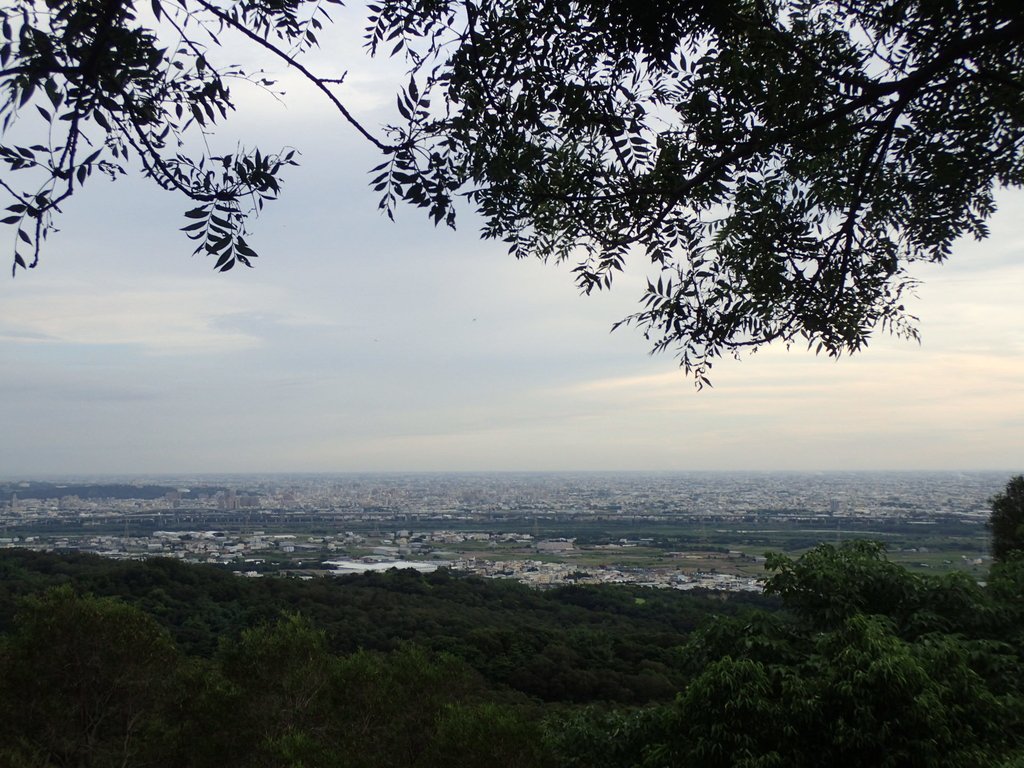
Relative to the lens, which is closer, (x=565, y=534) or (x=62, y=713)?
(x=62, y=713)

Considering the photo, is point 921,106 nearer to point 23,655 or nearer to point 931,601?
point 931,601

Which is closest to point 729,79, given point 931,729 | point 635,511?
point 931,729

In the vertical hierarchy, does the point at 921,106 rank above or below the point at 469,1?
below
